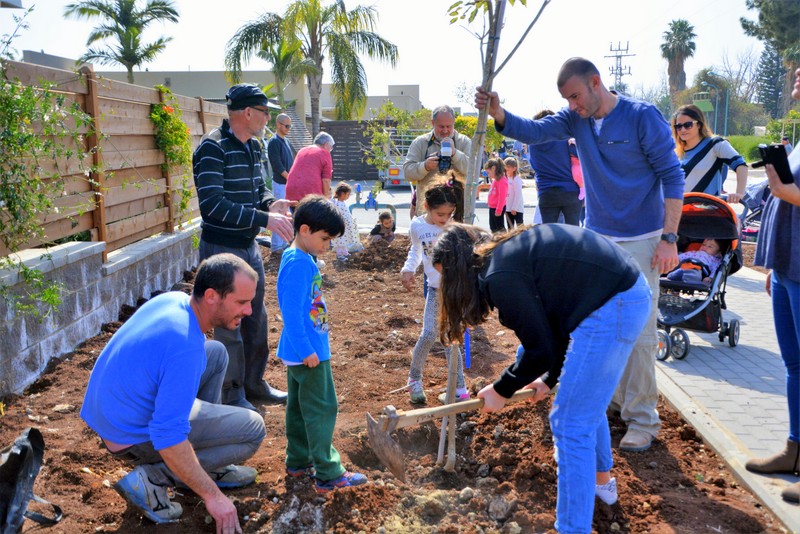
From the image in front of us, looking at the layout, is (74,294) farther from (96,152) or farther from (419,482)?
(419,482)

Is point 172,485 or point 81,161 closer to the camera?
point 172,485

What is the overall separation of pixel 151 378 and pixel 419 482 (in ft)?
5.50

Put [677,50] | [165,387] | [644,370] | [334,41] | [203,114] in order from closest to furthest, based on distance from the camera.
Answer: [165,387]
[644,370]
[203,114]
[334,41]
[677,50]

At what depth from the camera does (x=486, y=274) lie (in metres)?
2.71

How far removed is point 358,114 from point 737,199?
969 inches

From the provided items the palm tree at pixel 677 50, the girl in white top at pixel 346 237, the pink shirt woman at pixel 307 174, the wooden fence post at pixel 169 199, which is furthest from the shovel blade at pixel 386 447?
the palm tree at pixel 677 50

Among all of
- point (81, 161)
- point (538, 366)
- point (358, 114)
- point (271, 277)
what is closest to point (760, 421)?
point (538, 366)

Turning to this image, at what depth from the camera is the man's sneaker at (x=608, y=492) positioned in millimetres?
3506

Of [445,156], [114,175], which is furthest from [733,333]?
[114,175]

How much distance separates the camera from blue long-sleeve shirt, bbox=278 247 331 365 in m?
3.59

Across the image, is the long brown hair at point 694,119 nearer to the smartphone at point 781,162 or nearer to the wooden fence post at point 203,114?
the smartphone at point 781,162

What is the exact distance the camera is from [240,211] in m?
4.71

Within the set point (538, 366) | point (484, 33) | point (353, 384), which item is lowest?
point (353, 384)

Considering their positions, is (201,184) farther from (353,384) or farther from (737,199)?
(737,199)
